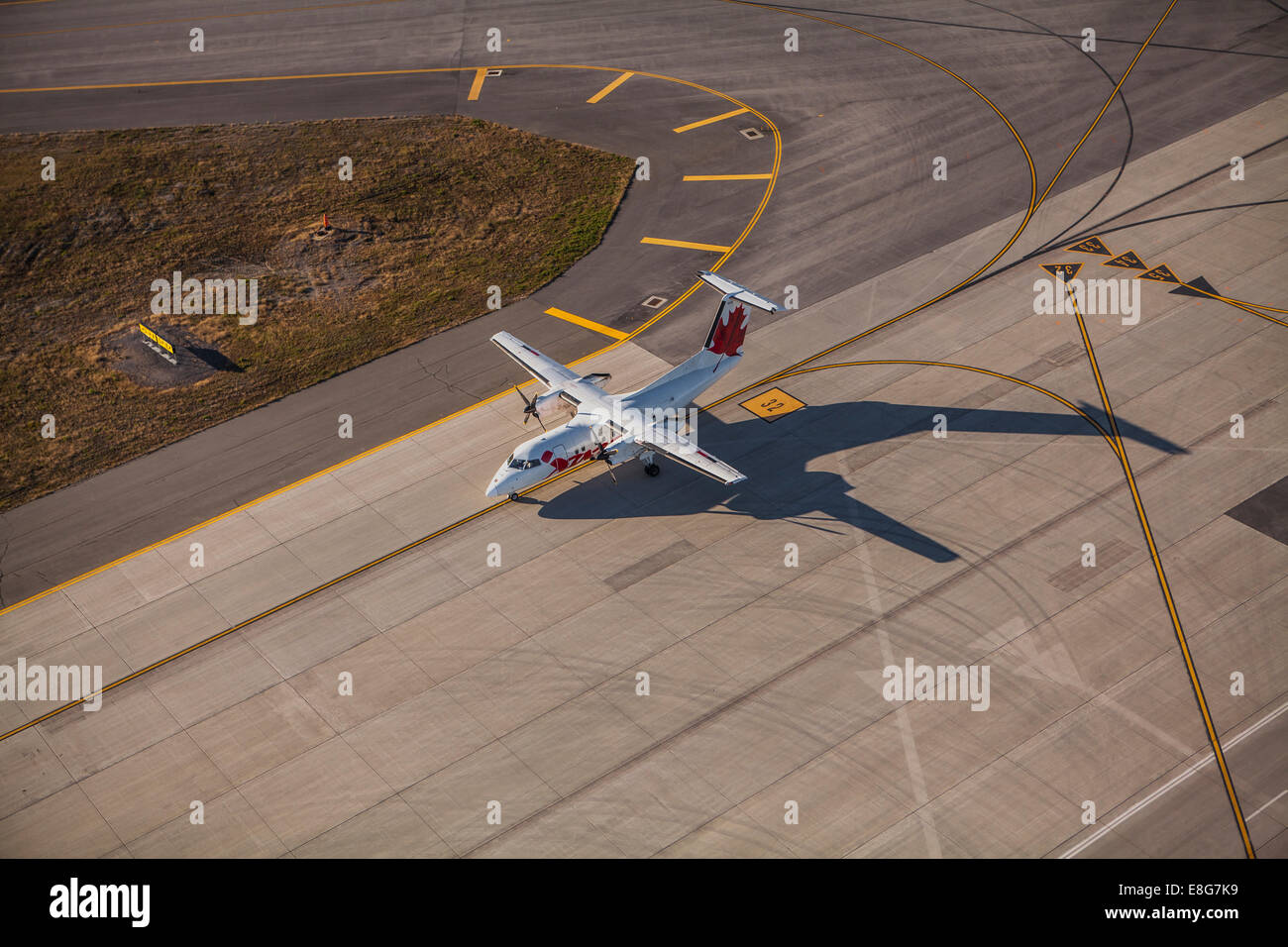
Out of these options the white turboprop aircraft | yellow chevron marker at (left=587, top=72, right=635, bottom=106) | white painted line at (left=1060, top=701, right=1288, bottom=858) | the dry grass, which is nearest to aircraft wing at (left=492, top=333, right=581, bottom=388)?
the white turboprop aircraft

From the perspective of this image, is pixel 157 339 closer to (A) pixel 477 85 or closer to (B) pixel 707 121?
(A) pixel 477 85

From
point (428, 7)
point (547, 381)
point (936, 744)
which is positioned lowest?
point (936, 744)

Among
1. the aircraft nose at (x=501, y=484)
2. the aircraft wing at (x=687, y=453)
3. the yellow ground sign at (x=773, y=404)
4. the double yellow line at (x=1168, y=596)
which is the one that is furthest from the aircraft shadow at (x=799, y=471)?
the aircraft wing at (x=687, y=453)

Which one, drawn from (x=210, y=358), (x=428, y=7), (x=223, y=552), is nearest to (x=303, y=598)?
(x=223, y=552)

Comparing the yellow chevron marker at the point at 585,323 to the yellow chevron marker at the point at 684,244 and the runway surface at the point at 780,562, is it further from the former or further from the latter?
the yellow chevron marker at the point at 684,244

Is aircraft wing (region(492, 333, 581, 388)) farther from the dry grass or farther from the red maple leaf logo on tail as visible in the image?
the dry grass

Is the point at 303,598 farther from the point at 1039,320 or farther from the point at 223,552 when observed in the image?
the point at 1039,320
